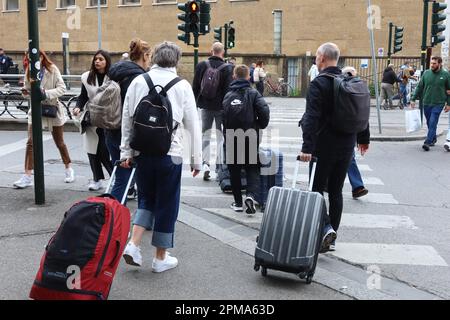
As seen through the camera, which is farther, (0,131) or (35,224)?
(0,131)

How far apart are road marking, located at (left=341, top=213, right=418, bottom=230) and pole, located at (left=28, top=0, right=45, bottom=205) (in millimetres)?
3543

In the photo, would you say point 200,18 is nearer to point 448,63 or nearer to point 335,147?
point 335,147

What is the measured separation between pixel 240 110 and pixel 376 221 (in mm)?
2023

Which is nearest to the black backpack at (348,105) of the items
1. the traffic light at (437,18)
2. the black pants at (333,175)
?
the black pants at (333,175)

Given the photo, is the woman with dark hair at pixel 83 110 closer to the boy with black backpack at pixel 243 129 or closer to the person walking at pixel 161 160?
the boy with black backpack at pixel 243 129

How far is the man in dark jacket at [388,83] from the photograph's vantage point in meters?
22.0

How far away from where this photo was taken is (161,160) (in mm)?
4402

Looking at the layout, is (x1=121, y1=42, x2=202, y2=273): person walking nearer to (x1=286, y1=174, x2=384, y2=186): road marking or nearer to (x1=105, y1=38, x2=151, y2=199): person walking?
(x1=105, y1=38, x2=151, y2=199): person walking

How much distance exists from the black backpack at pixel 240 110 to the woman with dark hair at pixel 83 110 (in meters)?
1.45

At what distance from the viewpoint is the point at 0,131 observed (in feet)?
44.5

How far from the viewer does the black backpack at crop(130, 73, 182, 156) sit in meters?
4.21

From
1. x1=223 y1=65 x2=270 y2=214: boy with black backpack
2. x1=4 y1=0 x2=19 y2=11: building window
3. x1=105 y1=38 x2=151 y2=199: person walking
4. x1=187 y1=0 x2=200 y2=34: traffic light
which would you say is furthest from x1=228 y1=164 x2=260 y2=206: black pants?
x1=4 y1=0 x2=19 y2=11: building window
